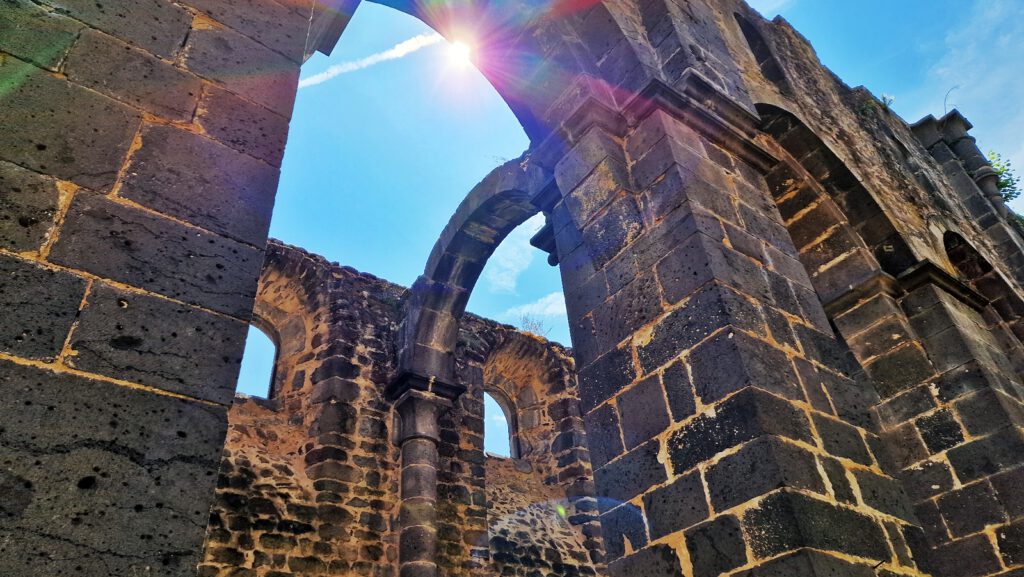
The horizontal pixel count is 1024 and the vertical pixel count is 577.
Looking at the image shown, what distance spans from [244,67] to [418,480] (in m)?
5.42

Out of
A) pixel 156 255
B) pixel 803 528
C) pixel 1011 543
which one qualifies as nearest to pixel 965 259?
pixel 1011 543

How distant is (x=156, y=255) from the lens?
1.68 m

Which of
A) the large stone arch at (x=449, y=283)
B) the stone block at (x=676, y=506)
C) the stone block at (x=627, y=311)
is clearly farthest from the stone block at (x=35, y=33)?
the large stone arch at (x=449, y=283)

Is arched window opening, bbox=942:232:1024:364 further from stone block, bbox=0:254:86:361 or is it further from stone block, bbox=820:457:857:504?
stone block, bbox=0:254:86:361

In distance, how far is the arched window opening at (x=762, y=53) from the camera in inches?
241

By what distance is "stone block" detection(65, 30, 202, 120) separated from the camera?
6.07ft

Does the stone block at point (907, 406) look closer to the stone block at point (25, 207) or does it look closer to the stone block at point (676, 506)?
the stone block at point (676, 506)

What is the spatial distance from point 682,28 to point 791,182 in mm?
1548

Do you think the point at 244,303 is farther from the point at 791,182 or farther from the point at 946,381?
the point at 791,182

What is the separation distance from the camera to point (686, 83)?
3.84 meters

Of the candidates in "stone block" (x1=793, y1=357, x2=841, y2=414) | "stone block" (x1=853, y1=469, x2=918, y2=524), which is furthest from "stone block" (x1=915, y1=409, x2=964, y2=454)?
"stone block" (x1=793, y1=357, x2=841, y2=414)

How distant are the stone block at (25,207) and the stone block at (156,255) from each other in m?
0.04

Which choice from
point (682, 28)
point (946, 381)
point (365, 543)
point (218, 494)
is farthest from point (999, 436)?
point (218, 494)

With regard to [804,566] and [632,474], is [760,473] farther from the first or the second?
[632,474]
